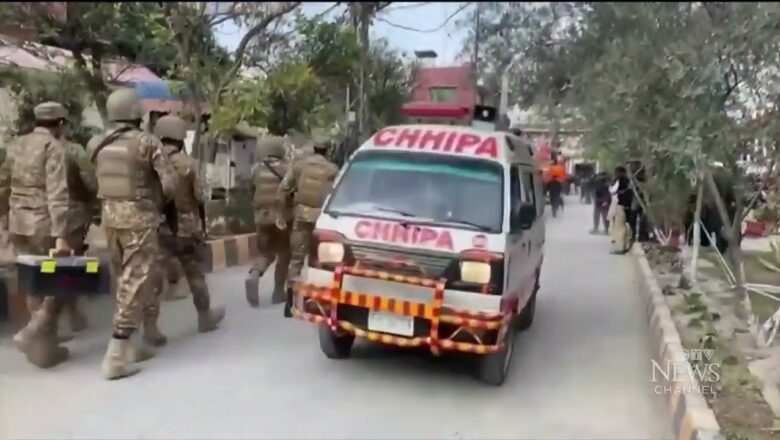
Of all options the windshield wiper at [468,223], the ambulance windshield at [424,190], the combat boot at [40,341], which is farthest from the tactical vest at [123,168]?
the windshield wiper at [468,223]

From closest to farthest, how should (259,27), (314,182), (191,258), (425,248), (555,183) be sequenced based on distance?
1. (259,27)
2. (425,248)
3. (191,258)
4. (314,182)
5. (555,183)

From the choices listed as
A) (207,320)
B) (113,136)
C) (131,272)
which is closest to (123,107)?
(113,136)

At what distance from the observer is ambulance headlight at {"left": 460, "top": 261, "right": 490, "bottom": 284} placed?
18.3ft

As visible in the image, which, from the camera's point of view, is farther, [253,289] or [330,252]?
[253,289]

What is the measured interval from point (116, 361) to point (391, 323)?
1.86 metres

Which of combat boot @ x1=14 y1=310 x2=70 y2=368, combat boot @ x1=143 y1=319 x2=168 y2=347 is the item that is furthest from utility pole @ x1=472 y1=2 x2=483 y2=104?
combat boot @ x1=14 y1=310 x2=70 y2=368

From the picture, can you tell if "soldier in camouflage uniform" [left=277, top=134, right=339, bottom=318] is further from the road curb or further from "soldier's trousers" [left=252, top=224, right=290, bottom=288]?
the road curb

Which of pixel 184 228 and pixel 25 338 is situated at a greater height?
pixel 184 228

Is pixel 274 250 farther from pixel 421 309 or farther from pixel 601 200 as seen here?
pixel 601 200

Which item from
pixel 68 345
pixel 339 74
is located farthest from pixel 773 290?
pixel 68 345

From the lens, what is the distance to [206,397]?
5.39 metres

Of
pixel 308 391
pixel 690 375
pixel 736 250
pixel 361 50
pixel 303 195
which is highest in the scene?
pixel 361 50

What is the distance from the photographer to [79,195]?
6422mm

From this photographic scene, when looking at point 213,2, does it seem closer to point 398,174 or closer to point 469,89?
point 398,174
